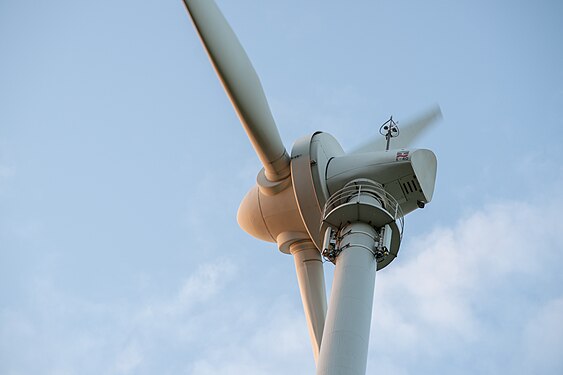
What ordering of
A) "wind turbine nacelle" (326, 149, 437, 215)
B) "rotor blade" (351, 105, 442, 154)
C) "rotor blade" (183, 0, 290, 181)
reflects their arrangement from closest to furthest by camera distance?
"rotor blade" (183, 0, 290, 181) < "wind turbine nacelle" (326, 149, 437, 215) < "rotor blade" (351, 105, 442, 154)

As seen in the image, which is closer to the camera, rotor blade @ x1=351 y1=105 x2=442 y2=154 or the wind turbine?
the wind turbine

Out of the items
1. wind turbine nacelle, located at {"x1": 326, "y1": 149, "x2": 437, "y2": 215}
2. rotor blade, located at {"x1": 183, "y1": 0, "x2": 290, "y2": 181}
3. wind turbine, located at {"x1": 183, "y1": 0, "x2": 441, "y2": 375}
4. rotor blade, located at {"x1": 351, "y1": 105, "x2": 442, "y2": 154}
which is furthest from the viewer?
rotor blade, located at {"x1": 351, "y1": 105, "x2": 442, "y2": 154}

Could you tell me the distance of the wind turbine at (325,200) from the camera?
17469 millimetres

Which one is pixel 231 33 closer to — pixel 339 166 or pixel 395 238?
pixel 339 166

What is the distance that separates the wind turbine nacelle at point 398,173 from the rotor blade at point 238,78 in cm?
193

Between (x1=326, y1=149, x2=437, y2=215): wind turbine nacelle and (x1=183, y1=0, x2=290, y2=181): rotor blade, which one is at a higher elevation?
(x1=183, y1=0, x2=290, y2=181): rotor blade

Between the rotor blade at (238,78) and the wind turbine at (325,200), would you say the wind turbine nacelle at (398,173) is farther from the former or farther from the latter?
the rotor blade at (238,78)

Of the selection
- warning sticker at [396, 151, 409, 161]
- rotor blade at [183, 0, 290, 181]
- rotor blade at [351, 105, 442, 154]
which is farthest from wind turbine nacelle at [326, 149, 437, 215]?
rotor blade at [351, 105, 442, 154]

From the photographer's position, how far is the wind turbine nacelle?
2073 centimetres

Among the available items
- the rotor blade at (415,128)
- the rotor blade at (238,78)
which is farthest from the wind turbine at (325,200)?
the rotor blade at (415,128)

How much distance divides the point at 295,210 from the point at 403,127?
6305 mm

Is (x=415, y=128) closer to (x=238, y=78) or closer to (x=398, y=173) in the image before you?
(x=398, y=173)

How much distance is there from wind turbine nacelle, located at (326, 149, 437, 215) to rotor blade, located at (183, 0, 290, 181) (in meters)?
1.93

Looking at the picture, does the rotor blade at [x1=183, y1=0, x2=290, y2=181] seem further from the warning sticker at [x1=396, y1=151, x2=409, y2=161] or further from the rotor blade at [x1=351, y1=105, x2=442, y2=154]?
the rotor blade at [x1=351, y1=105, x2=442, y2=154]
